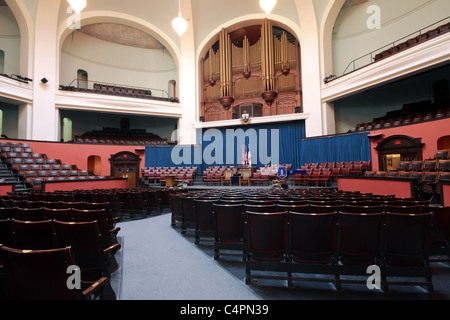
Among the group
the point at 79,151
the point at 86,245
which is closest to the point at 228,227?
the point at 86,245

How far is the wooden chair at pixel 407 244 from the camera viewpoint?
2.06 meters

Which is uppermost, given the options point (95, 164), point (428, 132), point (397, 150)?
point (428, 132)

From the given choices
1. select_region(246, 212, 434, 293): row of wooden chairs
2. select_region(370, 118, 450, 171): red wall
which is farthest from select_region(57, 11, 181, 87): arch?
select_region(246, 212, 434, 293): row of wooden chairs

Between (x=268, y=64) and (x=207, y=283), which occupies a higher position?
(x=268, y=64)

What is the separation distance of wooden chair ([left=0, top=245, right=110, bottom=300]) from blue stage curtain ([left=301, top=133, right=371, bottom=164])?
11727 millimetres

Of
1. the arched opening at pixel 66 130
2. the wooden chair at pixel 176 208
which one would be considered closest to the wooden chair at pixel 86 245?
the wooden chair at pixel 176 208

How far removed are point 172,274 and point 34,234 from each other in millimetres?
1211

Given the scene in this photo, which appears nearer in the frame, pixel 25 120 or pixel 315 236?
pixel 315 236

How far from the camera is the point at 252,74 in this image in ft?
49.4

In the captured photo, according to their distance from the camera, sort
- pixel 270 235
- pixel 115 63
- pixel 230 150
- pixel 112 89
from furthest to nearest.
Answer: pixel 115 63, pixel 112 89, pixel 230 150, pixel 270 235

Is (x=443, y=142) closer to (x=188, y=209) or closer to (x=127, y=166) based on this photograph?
(x=188, y=209)

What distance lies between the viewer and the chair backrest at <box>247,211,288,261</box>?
88.2 inches

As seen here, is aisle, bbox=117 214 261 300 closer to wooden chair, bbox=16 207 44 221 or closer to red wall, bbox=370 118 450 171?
wooden chair, bbox=16 207 44 221
